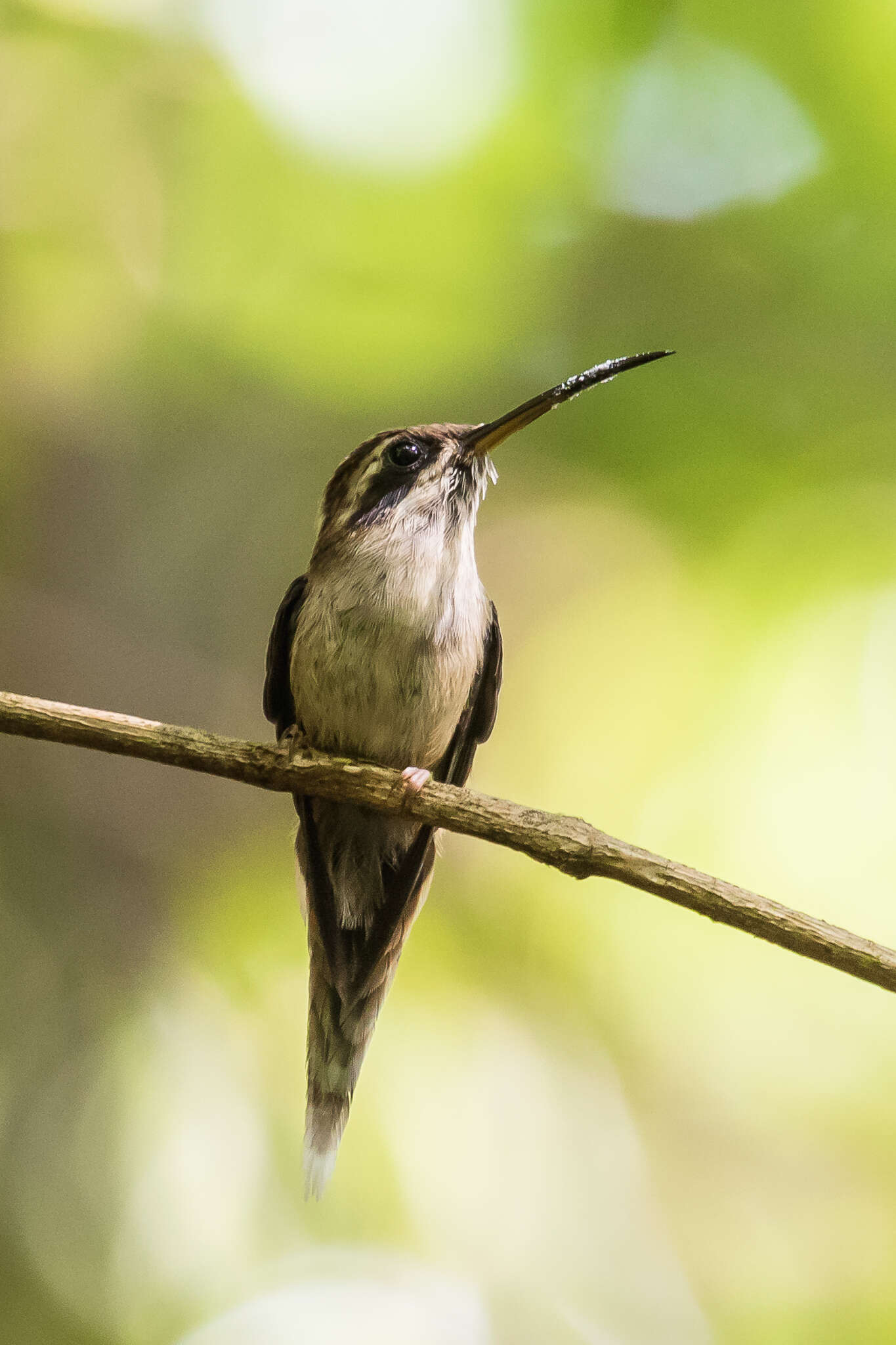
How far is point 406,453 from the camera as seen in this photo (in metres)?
2.23

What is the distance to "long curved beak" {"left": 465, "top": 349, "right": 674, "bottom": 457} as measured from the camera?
2145 millimetres

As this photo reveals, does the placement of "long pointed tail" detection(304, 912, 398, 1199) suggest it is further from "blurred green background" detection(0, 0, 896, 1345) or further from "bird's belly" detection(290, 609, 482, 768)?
"bird's belly" detection(290, 609, 482, 768)

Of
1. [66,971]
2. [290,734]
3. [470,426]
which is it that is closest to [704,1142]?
[290,734]

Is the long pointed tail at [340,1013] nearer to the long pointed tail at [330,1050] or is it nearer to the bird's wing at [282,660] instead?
the long pointed tail at [330,1050]

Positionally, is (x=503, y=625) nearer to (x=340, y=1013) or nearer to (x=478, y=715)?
(x=478, y=715)

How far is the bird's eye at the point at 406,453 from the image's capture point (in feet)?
7.29

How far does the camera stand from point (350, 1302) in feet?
7.22

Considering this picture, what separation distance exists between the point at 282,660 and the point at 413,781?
654mm

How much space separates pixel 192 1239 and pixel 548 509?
1887mm

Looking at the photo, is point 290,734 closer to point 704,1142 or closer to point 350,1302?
point 350,1302

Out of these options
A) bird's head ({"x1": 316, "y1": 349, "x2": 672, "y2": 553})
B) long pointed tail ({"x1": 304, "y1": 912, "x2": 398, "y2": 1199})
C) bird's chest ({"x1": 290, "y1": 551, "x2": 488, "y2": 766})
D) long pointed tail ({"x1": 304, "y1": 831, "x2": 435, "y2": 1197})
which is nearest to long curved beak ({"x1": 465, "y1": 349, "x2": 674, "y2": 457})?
bird's head ({"x1": 316, "y1": 349, "x2": 672, "y2": 553})

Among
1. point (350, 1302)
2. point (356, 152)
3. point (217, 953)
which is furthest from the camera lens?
point (356, 152)

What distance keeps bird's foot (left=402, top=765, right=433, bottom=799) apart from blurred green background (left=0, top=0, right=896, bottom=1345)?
82 centimetres

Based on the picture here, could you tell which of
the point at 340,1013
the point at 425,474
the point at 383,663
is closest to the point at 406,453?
the point at 425,474
